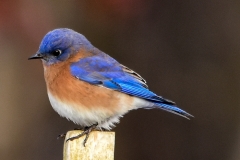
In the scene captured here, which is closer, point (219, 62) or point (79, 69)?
point (79, 69)

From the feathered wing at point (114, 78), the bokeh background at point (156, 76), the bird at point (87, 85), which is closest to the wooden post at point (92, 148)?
the bird at point (87, 85)

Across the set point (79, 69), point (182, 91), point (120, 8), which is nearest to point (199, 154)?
point (182, 91)

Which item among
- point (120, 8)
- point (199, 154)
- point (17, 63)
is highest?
point (120, 8)

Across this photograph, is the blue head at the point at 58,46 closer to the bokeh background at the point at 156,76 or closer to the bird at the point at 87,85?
the bird at the point at 87,85

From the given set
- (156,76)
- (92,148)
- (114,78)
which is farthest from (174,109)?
(156,76)

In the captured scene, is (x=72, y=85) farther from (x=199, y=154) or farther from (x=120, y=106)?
(x=199, y=154)

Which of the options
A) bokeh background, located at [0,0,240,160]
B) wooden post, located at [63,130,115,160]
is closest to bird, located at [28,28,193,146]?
wooden post, located at [63,130,115,160]
